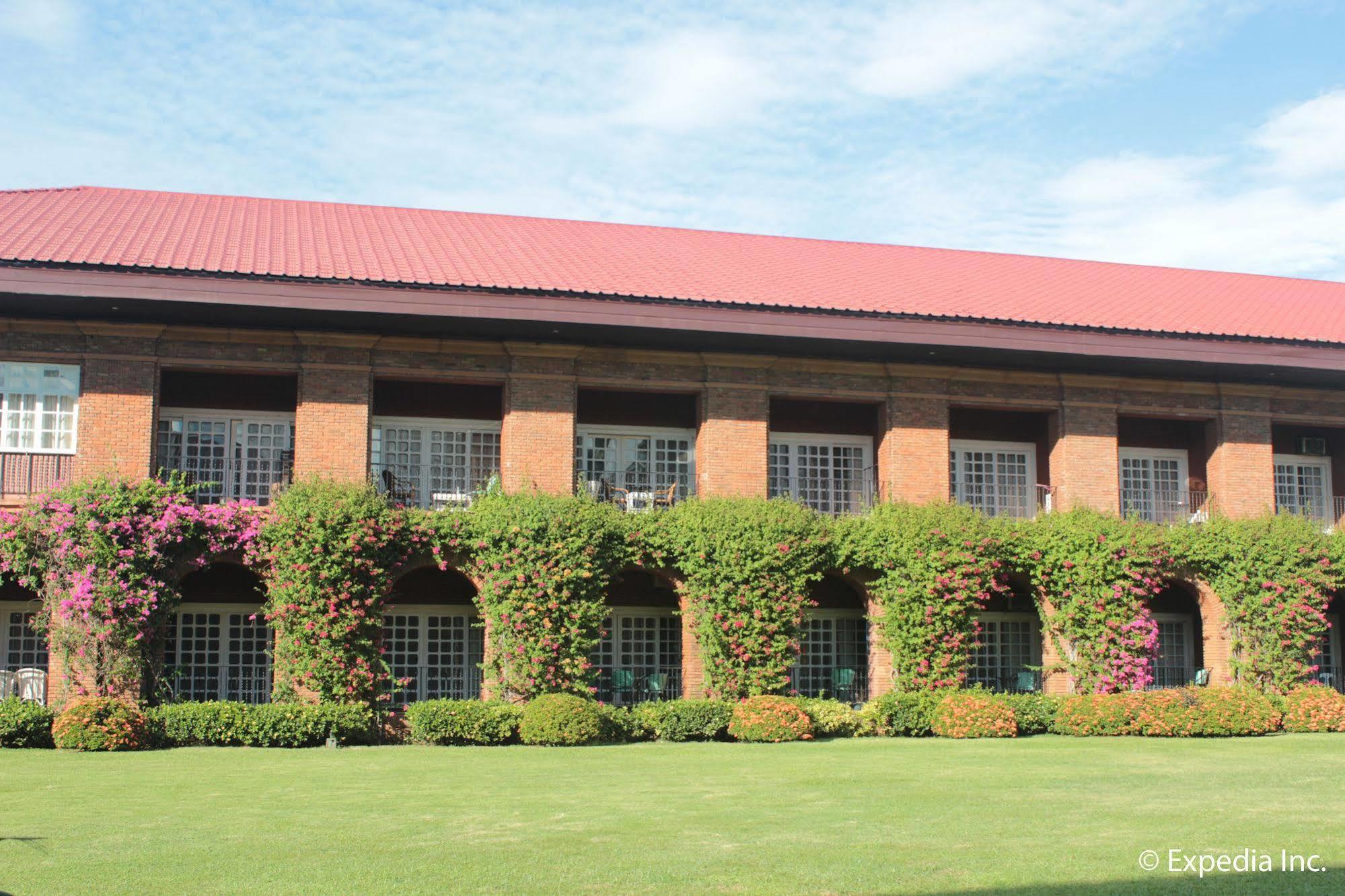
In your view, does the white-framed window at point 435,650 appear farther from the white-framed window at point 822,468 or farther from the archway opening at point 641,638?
the white-framed window at point 822,468

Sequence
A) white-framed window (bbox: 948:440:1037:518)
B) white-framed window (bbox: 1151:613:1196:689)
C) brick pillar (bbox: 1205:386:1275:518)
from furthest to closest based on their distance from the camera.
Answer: white-framed window (bbox: 1151:613:1196:689) < white-framed window (bbox: 948:440:1037:518) < brick pillar (bbox: 1205:386:1275:518)

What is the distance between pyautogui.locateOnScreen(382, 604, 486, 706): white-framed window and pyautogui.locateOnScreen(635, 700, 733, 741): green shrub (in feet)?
A: 13.9

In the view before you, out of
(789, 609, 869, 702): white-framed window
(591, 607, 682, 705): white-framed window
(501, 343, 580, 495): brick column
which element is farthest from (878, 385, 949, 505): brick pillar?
(501, 343, 580, 495): brick column

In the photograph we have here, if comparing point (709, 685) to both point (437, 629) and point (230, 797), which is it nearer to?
point (437, 629)

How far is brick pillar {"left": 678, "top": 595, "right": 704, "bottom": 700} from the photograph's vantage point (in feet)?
78.6

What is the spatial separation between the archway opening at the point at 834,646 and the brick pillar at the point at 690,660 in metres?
2.59

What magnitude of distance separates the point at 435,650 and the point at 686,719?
5.72 metres

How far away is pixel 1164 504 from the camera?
1111 inches

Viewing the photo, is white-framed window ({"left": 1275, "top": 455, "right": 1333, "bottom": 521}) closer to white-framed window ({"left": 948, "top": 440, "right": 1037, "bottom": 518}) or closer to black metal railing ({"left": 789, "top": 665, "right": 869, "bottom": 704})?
white-framed window ({"left": 948, "top": 440, "right": 1037, "bottom": 518})

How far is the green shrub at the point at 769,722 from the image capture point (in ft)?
69.6

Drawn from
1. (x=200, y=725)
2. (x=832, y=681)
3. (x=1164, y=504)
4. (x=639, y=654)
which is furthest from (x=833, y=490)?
(x=200, y=725)

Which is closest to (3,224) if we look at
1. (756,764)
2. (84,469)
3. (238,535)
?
(84,469)

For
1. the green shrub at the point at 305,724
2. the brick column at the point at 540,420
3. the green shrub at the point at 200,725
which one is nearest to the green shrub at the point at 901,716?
the brick column at the point at 540,420

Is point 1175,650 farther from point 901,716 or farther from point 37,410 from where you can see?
point 37,410
